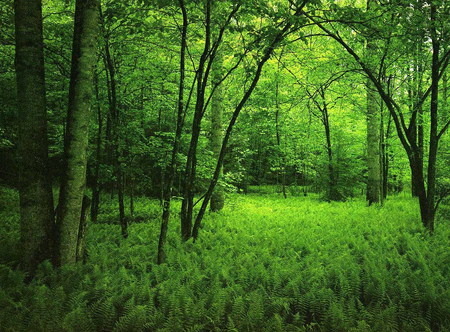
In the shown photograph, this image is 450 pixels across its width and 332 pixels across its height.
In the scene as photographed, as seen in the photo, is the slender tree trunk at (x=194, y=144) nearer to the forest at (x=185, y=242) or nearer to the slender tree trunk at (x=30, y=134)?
the forest at (x=185, y=242)

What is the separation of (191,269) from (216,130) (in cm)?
719

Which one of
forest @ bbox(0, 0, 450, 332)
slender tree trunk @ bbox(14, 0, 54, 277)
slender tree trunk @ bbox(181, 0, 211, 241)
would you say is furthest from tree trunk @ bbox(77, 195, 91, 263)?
slender tree trunk @ bbox(181, 0, 211, 241)

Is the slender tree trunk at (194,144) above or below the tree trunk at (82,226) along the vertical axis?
above

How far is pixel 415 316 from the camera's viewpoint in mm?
3590

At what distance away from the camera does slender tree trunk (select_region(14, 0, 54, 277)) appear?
4.32 m

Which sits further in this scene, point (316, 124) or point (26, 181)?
point (316, 124)

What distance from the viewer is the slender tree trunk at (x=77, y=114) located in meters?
4.18

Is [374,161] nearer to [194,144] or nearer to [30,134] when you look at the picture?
[194,144]

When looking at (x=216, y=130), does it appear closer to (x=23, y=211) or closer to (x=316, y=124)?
(x=23, y=211)

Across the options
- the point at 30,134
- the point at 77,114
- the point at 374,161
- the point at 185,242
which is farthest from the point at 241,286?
the point at 374,161

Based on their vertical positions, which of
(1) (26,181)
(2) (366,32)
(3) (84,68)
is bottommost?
(1) (26,181)

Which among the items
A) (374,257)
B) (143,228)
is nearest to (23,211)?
(143,228)

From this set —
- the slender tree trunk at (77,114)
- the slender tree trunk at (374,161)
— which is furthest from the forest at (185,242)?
the slender tree trunk at (374,161)

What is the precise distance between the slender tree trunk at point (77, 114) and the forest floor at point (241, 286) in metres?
0.87
